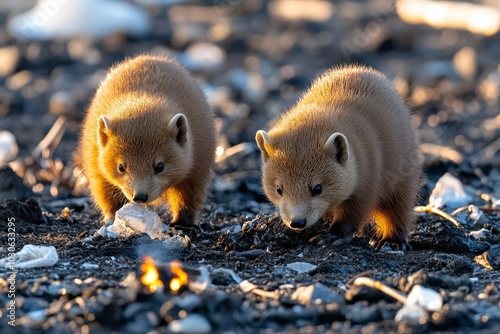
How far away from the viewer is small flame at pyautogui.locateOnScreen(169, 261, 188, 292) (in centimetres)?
539

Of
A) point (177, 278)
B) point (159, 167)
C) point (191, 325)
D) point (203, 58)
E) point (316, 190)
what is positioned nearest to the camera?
point (191, 325)

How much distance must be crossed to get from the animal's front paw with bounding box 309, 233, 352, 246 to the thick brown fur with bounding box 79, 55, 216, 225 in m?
1.44

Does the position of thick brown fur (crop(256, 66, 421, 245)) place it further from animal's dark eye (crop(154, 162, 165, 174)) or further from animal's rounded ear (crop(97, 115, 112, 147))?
animal's rounded ear (crop(97, 115, 112, 147))

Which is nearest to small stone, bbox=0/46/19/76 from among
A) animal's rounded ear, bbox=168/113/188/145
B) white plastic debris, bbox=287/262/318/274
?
animal's rounded ear, bbox=168/113/188/145

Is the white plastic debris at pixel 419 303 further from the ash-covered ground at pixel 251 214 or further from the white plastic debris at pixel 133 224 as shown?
the white plastic debris at pixel 133 224

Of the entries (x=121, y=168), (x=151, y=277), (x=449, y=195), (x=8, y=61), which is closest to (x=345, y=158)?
(x=121, y=168)

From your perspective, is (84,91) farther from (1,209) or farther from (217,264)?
(217,264)

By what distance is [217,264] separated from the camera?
6.93 meters

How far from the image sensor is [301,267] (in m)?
6.80

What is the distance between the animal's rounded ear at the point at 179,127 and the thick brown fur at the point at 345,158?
70cm

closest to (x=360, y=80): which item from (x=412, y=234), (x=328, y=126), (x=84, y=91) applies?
(x=328, y=126)

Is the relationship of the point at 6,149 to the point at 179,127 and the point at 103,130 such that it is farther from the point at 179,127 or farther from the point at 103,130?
the point at 179,127

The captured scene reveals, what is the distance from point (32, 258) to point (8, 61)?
16.0 meters

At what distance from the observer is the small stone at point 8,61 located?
21.4 meters
